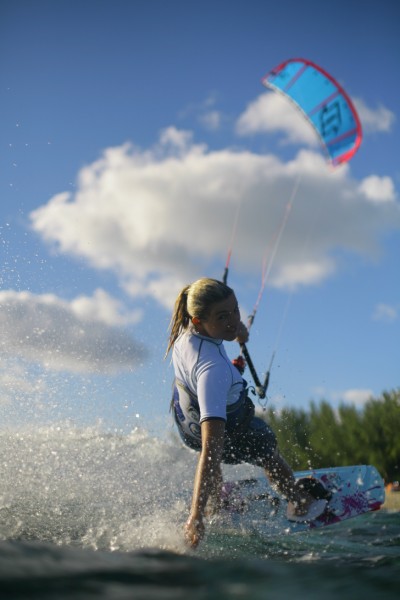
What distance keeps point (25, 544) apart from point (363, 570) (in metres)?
1.72

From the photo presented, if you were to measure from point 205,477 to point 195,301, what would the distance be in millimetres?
1413

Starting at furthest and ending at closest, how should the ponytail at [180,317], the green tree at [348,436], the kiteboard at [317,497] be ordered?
the green tree at [348,436], the kiteboard at [317,497], the ponytail at [180,317]

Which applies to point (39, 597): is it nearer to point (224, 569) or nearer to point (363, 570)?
point (224, 569)

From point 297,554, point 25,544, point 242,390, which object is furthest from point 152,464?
point 25,544

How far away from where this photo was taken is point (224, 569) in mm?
2783

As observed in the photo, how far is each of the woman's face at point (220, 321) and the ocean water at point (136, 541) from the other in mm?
1341

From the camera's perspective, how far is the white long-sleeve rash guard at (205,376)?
393 centimetres

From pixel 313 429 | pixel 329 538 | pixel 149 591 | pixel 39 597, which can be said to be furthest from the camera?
pixel 313 429

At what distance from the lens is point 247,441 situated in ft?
16.5

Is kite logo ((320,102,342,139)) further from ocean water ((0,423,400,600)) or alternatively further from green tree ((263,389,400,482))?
green tree ((263,389,400,482))

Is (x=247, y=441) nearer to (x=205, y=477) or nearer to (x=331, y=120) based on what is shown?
(x=205, y=477)

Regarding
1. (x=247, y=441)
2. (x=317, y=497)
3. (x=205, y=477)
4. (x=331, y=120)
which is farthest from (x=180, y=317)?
(x=331, y=120)

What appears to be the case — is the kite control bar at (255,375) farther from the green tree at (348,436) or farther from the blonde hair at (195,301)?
the green tree at (348,436)

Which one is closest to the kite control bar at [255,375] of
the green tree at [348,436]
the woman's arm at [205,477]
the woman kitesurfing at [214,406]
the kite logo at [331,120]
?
the woman kitesurfing at [214,406]
